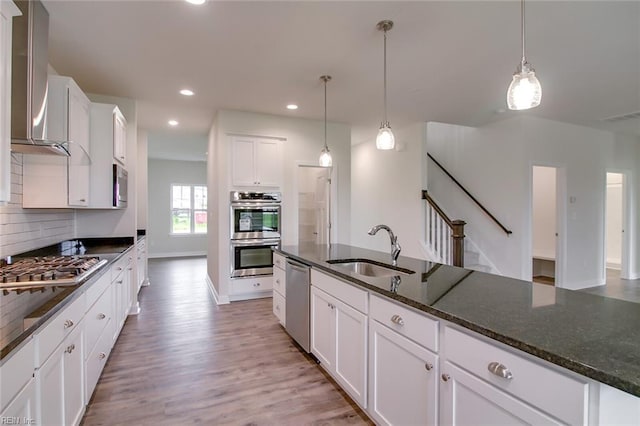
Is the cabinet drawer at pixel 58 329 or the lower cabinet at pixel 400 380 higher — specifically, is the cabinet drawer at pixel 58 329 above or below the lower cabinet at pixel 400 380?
above

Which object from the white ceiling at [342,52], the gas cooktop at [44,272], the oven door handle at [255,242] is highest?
the white ceiling at [342,52]

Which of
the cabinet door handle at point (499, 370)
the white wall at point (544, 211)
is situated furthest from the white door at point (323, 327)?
the white wall at point (544, 211)

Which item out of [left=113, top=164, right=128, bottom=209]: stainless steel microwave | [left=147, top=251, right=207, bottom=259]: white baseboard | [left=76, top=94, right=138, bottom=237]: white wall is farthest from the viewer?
[left=147, top=251, right=207, bottom=259]: white baseboard

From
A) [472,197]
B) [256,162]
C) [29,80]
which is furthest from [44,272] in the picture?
[472,197]

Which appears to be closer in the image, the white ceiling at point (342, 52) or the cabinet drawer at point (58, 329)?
the cabinet drawer at point (58, 329)

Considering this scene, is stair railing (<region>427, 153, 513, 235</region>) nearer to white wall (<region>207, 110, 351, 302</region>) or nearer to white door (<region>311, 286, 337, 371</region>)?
white wall (<region>207, 110, 351, 302</region>)

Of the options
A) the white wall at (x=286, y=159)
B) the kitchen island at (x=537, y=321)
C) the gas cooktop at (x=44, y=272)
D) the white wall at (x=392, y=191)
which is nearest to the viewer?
the kitchen island at (x=537, y=321)

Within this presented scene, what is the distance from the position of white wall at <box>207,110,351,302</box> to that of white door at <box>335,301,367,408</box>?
2.80m

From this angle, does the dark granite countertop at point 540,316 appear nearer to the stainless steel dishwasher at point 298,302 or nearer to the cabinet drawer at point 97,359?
the stainless steel dishwasher at point 298,302

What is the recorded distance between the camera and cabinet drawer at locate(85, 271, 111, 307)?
2.01 m

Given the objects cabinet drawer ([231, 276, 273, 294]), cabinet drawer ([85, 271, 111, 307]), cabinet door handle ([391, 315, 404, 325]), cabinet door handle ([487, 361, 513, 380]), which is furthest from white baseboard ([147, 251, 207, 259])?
cabinet door handle ([487, 361, 513, 380])

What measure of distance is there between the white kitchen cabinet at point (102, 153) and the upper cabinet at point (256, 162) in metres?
1.57

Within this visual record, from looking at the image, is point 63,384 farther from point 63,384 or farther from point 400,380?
point 400,380

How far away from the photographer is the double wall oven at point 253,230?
462 cm
